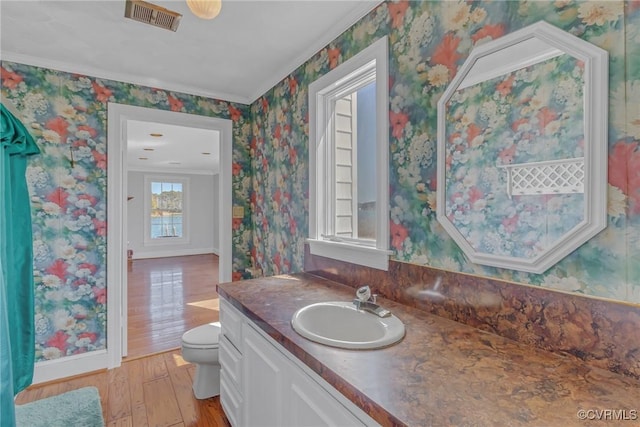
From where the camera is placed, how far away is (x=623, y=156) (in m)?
0.87

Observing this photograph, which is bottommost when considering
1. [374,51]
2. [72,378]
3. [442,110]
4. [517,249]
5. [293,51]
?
[72,378]

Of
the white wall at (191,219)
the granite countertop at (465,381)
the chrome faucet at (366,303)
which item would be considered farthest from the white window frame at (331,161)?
the white wall at (191,219)

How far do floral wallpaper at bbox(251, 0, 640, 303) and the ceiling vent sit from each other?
865mm

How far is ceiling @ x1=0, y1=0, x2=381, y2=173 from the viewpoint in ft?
5.64

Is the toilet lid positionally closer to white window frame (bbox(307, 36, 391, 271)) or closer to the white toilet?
the white toilet

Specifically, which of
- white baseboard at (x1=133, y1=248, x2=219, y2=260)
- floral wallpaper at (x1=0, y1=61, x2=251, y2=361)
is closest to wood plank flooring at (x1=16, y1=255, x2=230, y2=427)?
floral wallpaper at (x1=0, y1=61, x2=251, y2=361)

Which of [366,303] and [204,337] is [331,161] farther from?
[204,337]

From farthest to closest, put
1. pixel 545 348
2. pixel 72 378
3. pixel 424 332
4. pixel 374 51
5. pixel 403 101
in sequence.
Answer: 1. pixel 72 378
2. pixel 374 51
3. pixel 403 101
4. pixel 424 332
5. pixel 545 348

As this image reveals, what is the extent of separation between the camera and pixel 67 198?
2389 millimetres

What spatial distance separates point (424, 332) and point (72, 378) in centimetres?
265

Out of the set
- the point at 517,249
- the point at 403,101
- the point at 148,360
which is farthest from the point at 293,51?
the point at 148,360

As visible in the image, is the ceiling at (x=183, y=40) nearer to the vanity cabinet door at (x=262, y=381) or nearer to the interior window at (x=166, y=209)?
the vanity cabinet door at (x=262, y=381)

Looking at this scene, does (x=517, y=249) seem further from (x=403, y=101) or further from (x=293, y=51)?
(x=293, y=51)

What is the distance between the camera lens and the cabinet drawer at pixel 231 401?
1.60m
